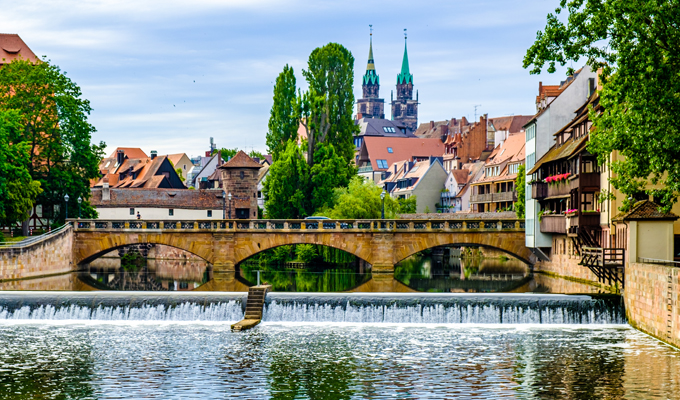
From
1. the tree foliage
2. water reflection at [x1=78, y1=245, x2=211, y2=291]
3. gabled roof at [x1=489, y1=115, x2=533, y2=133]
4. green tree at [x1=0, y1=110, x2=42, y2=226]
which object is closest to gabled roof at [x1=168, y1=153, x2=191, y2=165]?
gabled roof at [x1=489, y1=115, x2=533, y2=133]

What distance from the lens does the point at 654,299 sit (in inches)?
1427

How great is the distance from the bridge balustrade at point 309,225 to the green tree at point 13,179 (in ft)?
15.9

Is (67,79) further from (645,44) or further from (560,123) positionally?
(645,44)

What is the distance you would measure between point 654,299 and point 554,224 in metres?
24.3

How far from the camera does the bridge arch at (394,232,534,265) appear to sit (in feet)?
227

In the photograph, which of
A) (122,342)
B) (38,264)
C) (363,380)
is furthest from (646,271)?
(38,264)

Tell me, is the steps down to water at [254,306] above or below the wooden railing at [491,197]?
below

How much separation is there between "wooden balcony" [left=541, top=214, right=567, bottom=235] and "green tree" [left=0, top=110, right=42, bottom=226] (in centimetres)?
3691

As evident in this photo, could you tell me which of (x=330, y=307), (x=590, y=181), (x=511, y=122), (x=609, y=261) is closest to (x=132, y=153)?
(x=511, y=122)

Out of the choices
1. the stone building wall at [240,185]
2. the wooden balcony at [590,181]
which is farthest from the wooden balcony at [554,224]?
the stone building wall at [240,185]

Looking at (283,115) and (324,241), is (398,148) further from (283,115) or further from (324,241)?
(324,241)

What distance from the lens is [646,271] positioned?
3734 cm

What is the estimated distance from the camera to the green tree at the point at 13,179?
64188mm

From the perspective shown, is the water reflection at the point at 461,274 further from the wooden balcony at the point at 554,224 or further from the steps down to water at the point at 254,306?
the steps down to water at the point at 254,306
